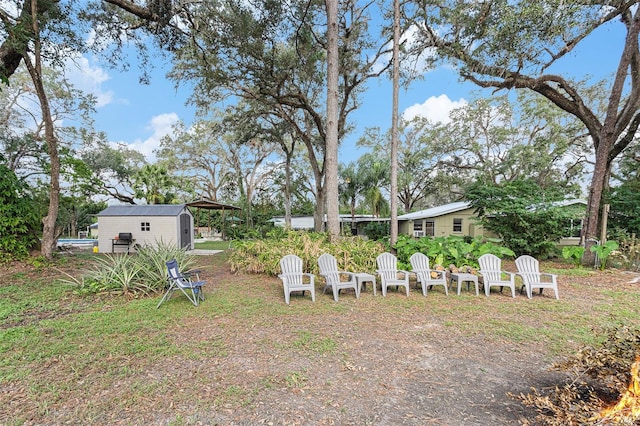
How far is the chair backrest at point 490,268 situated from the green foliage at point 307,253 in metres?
2.38

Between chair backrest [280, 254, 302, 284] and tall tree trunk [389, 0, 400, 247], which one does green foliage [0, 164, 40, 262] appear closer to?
chair backrest [280, 254, 302, 284]

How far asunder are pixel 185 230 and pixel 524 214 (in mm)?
13599

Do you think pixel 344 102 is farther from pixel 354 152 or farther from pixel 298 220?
pixel 298 220

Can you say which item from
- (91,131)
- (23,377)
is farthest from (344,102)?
(91,131)

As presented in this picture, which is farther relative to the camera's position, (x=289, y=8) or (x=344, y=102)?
(x=344, y=102)

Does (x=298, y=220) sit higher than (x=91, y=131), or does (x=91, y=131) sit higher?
(x=91, y=131)

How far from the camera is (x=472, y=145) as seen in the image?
20203 mm

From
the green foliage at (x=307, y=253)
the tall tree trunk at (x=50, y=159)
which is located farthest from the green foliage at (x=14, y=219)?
the green foliage at (x=307, y=253)

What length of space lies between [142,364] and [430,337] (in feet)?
10.7

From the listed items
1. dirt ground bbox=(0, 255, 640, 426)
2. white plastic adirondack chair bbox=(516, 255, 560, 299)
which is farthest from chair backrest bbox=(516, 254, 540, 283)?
dirt ground bbox=(0, 255, 640, 426)

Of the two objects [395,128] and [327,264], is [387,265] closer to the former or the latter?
[327,264]

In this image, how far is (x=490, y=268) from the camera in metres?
6.05

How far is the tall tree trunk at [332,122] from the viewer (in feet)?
28.4

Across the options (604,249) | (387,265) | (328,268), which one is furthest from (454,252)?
(604,249)
